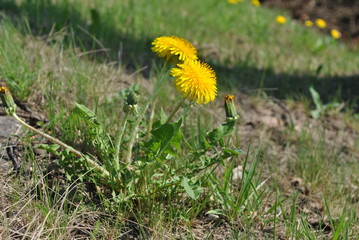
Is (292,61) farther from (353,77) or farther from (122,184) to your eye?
(122,184)

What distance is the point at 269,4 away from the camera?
286 inches

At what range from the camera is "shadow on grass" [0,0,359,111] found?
3.17 metres

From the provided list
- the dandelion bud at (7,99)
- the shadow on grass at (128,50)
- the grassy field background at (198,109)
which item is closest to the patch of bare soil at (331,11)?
the grassy field background at (198,109)

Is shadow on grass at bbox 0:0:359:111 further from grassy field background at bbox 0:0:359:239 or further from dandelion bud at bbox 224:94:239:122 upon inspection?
dandelion bud at bbox 224:94:239:122

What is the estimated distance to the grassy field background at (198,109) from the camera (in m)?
1.80

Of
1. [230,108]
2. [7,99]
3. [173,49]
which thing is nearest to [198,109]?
[230,108]

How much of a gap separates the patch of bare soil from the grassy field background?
213 cm

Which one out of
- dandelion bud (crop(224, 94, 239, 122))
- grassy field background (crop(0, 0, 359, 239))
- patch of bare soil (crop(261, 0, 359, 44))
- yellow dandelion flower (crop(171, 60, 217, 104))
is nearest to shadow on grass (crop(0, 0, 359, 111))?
grassy field background (crop(0, 0, 359, 239))

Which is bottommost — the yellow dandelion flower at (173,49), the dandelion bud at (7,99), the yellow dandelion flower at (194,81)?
the dandelion bud at (7,99)

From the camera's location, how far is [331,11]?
7109 millimetres

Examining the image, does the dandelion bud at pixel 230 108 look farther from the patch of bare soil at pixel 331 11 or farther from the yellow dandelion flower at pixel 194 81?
the patch of bare soil at pixel 331 11

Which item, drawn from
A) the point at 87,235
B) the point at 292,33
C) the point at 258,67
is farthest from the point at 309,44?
the point at 87,235

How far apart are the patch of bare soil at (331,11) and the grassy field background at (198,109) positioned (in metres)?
2.13

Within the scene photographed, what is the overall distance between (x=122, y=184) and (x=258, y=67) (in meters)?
2.24
